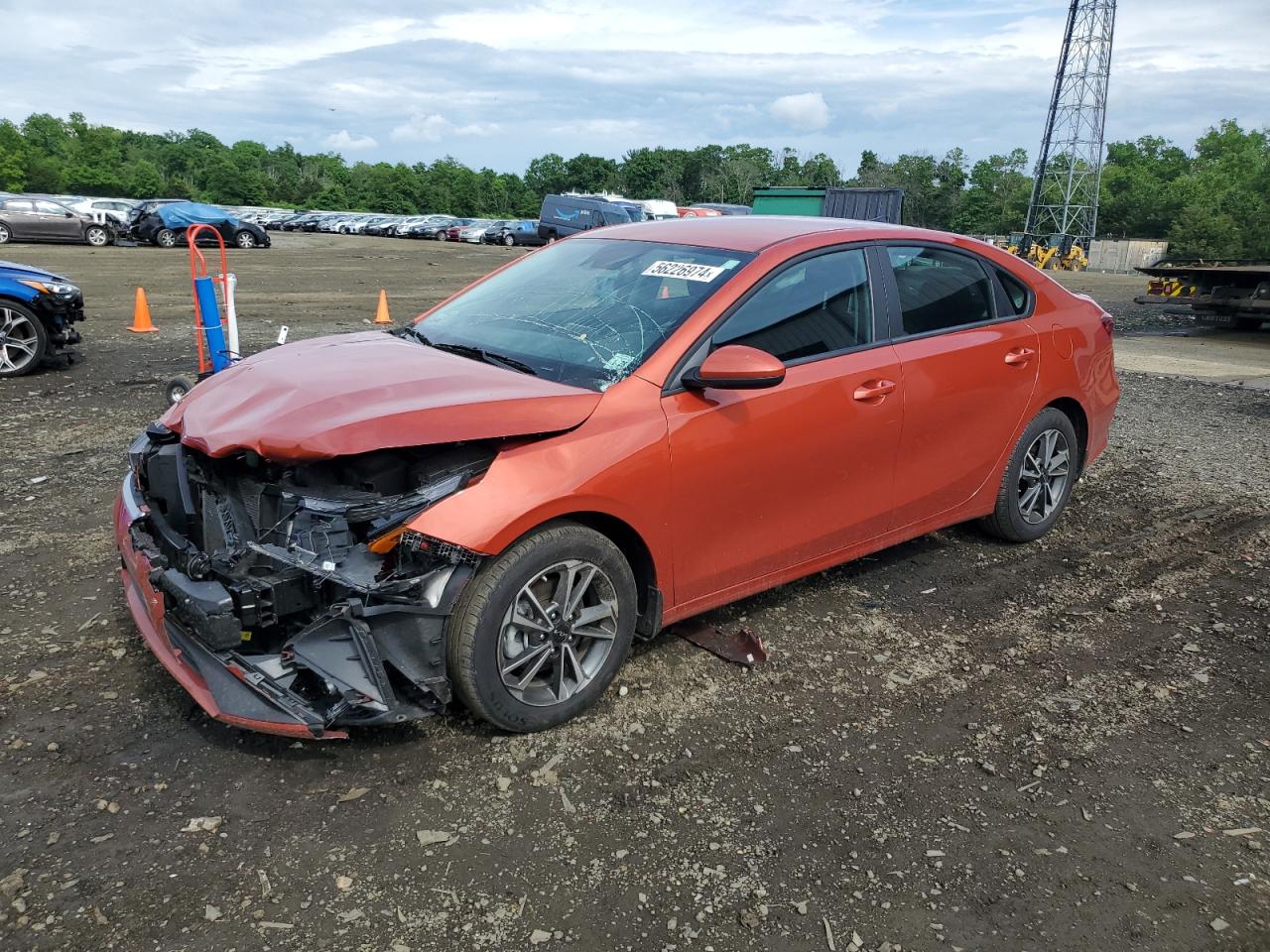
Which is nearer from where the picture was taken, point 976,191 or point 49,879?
point 49,879

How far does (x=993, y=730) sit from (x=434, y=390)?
7.81ft

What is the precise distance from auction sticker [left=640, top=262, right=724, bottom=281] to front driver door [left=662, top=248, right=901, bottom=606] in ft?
0.68

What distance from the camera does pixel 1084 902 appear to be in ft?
8.88

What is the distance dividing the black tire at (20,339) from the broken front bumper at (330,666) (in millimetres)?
7668

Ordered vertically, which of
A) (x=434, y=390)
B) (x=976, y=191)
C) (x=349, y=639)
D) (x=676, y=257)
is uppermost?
(x=976, y=191)

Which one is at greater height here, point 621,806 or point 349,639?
point 349,639

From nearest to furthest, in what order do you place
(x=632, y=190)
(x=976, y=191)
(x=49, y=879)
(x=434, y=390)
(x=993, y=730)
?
(x=49, y=879) → (x=434, y=390) → (x=993, y=730) → (x=976, y=191) → (x=632, y=190)

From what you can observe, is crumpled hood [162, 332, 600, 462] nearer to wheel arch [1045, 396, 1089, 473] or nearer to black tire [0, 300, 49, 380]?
wheel arch [1045, 396, 1089, 473]

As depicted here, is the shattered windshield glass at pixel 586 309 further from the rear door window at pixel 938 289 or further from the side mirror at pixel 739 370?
the rear door window at pixel 938 289

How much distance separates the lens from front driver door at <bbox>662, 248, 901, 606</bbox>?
3.66 m

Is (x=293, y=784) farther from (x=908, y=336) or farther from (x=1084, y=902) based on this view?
(x=908, y=336)

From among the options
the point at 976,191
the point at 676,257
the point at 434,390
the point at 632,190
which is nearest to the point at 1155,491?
the point at 676,257

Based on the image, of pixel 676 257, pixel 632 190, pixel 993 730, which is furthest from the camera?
pixel 632 190

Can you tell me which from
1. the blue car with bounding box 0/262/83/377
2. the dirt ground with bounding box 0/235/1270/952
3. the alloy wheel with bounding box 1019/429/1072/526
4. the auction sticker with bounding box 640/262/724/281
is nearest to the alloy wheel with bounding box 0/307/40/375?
the blue car with bounding box 0/262/83/377
